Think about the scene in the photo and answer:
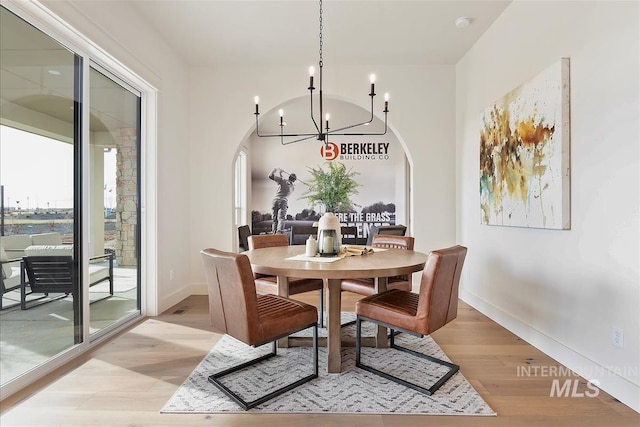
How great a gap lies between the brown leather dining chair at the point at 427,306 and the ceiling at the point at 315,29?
223cm

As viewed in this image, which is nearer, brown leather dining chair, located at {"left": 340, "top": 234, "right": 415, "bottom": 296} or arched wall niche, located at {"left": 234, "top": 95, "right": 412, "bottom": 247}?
brown leather dining chair, located at {"left": 340, "top": 234, "right": 415, "bottom": 296}

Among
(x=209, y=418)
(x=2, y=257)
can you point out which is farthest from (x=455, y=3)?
(x=2, y=257)

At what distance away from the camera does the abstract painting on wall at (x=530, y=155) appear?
2.24 meters

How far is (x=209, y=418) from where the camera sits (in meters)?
1.69

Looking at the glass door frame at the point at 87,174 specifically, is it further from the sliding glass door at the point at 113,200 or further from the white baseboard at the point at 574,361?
the white baseboard at the point at 574,361

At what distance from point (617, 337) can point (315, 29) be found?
3.28 metres

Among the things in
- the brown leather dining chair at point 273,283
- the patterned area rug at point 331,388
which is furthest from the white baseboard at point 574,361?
the brown leather dining chair at point 273,283

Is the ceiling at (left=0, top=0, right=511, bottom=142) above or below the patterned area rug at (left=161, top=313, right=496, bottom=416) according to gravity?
above

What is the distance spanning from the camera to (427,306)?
183cm

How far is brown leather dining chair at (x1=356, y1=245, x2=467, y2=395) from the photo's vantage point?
183 centimetres

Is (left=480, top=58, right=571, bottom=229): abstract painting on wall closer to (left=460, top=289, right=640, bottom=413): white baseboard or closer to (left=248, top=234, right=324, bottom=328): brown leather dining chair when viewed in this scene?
(left=460, top=289, right=640, bottom=413): white baseboard

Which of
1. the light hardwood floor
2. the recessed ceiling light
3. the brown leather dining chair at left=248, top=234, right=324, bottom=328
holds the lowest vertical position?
the light hardwood floor

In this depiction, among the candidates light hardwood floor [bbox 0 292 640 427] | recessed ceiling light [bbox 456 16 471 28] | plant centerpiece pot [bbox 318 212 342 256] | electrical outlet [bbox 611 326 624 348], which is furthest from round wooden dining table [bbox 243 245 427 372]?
recessed ceiling light [bbox 456 16 471 28]

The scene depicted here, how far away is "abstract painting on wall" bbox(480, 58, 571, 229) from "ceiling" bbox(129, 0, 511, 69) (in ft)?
2.99
